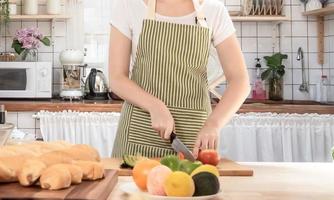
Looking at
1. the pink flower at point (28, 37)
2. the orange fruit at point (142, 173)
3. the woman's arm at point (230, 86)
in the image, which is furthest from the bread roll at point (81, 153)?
the pink flower at point (28, 37)

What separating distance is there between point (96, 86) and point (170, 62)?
5.64ft

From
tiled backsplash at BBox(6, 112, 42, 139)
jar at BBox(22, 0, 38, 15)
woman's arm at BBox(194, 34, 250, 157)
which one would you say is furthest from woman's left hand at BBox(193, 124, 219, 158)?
jar at BBox(22, 0, 38, 15)

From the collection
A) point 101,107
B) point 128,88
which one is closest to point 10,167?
point 128,88

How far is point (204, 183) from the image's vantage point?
2.74ft

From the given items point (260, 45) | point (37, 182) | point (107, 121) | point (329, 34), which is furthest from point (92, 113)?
point (37, 182)

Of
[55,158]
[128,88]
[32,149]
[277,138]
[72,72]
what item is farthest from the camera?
[72,72]

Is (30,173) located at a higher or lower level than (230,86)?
lower

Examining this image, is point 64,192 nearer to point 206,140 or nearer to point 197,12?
point 206,140

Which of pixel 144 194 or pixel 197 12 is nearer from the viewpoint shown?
pixel 144 194

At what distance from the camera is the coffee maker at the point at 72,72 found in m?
3.09

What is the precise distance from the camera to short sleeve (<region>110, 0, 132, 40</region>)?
59.4 inches

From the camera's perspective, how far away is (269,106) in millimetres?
2822

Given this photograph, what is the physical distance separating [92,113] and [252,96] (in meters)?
1.15

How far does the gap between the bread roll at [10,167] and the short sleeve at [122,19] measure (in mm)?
685
